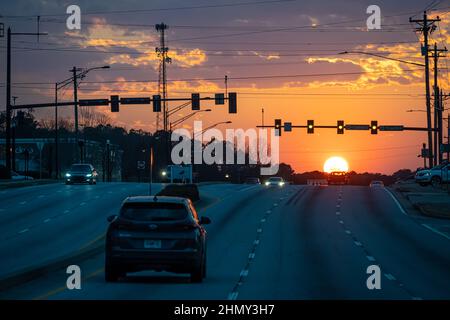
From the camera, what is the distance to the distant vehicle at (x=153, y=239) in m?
20.8

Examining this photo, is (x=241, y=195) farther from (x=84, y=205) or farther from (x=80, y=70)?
(x=80, y=70)

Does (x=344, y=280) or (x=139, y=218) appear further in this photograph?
(x=344, y=280)

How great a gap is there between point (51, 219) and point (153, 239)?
27809 millimetres

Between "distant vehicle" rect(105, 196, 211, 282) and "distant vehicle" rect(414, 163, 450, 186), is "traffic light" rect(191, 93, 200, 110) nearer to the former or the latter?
"distant vehicle" rect(414, 163, 450, 186)

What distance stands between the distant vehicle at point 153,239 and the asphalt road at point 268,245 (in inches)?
18.6

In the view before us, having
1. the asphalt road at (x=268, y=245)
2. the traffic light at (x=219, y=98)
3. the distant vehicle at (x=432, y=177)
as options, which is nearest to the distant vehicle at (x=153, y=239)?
the asphalt road at (x=268, y=245)

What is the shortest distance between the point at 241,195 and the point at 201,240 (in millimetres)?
45081

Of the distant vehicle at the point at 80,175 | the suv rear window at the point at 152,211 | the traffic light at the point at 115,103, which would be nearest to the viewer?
the suv rear window at the point at 152,211

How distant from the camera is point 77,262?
28203 millimetres

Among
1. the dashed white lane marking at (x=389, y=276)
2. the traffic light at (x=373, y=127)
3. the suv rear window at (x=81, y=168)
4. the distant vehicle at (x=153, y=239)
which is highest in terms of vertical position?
the traffic light at (x=373, y=127)

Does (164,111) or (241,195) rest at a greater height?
(164,111)

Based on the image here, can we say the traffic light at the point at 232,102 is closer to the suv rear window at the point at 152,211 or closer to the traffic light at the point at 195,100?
the traffic light at the point at 195,100
